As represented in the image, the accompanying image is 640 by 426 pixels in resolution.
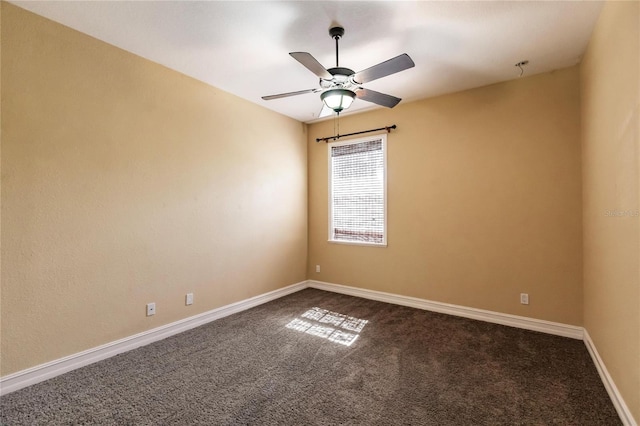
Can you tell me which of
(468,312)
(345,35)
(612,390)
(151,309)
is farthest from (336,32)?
(468,312)

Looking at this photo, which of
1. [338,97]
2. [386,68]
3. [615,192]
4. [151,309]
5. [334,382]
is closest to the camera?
[615,192]

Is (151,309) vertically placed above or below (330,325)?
above

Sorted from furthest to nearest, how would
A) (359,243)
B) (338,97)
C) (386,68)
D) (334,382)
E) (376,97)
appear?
(359,243)
(376,97)
(338,97)
(334,382)
(386,68)

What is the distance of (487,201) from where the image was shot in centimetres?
343

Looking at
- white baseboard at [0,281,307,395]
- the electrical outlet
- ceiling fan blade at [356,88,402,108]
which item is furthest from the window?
the electrical outlet

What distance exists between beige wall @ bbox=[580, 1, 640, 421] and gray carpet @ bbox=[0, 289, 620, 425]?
41 centimetres

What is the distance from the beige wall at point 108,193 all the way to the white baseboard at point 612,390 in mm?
3495

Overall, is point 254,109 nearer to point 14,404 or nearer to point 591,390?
point 14,404

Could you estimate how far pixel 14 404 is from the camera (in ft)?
6.48

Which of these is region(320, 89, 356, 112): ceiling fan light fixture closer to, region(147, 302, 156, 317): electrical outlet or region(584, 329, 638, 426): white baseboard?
region(147, 302, 156, 317): electrical outlet

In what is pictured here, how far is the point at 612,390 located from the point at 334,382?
6.07 feet

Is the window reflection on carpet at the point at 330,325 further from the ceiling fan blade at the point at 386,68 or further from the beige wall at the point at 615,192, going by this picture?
the ceiling fan blade at the point at 386,68

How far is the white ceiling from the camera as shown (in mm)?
2119

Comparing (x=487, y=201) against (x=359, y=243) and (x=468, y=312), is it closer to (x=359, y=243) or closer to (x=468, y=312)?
(x=468, y=312)
